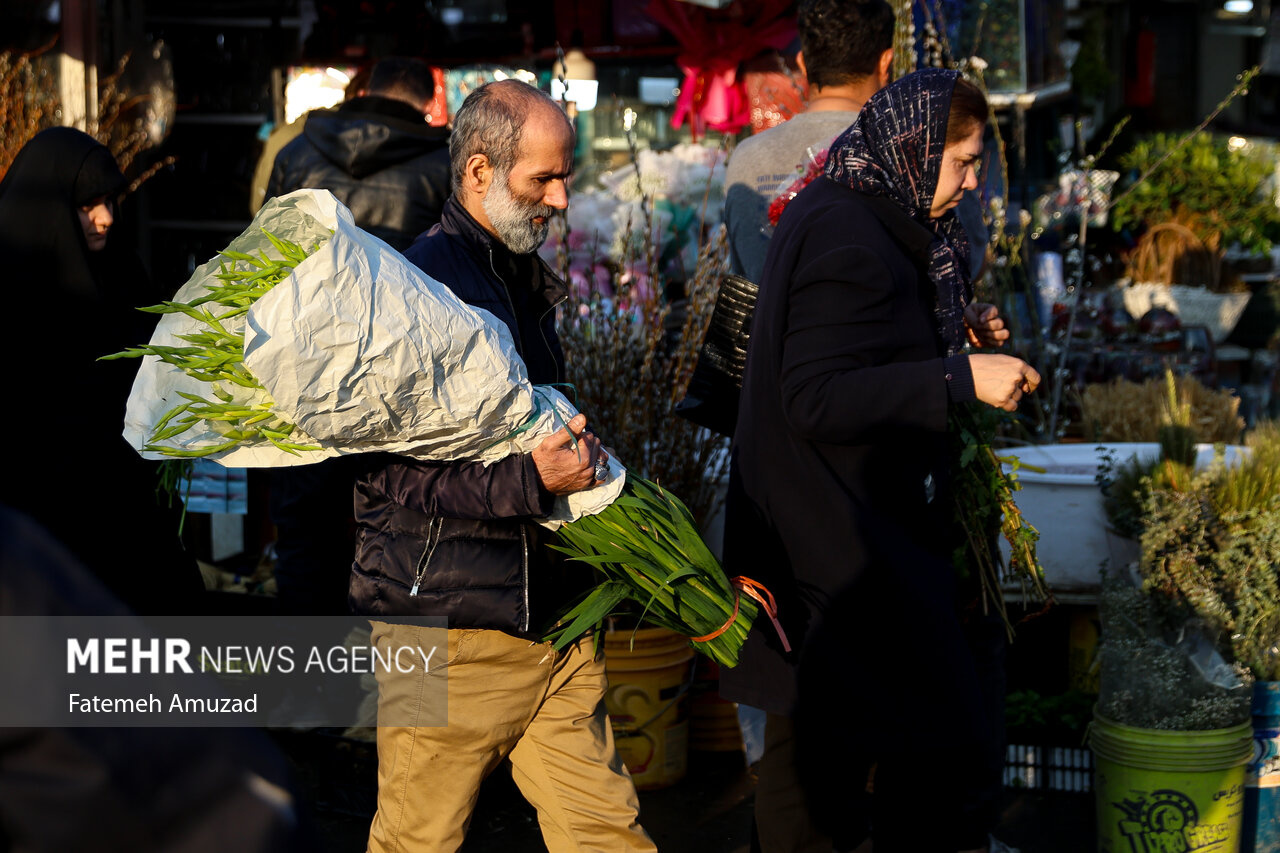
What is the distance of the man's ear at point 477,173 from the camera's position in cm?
250

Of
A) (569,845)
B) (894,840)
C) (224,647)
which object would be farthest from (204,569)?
(894,840)

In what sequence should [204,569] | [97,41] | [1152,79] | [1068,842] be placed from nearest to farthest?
[1068,842] → [204,569] → [97,41] → [1152,79]

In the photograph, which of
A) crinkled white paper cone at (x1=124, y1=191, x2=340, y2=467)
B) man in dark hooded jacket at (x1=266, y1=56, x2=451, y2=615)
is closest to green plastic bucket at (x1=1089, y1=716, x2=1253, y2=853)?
crinkled white paper cone at (x1=124, y1=191, x2=340, y2=467)

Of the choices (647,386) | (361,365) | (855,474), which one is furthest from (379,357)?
(647,386)

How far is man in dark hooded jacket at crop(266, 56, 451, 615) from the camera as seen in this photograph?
13.6 ft

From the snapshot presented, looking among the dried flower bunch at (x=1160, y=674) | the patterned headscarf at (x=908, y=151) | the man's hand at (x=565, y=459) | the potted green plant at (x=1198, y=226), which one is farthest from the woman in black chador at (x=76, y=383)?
the potted green plant at (x=1198, y=226)

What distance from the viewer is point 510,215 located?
8.21 feet

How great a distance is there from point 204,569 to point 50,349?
1648 mm

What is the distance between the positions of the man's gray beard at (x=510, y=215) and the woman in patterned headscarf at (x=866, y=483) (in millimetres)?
502

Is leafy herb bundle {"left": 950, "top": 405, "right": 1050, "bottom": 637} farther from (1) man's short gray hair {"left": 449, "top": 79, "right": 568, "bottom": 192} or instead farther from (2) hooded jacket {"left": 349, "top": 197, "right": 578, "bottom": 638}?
(1) man's short gray hair {"left": 449, "top": 79, "right": 568, "bottom": 192}

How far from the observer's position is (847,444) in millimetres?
2518

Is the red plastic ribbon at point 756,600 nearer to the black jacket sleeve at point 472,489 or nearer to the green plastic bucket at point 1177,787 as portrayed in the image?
the black jacket sleeve at point 472,489

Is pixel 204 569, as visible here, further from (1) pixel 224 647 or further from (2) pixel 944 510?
(2) pixel 944 510

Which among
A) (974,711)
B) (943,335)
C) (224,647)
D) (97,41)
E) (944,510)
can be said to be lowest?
(224,647)
